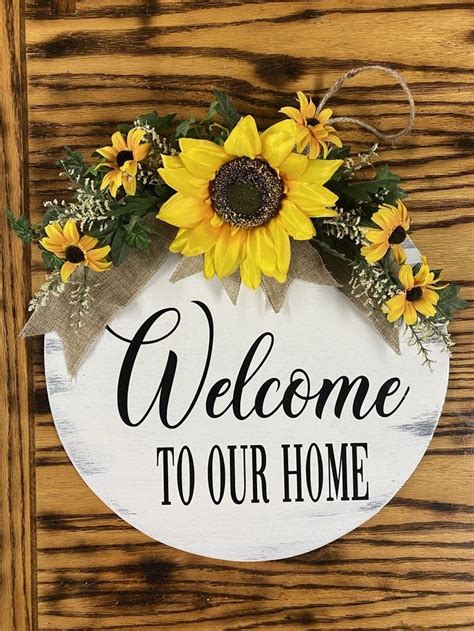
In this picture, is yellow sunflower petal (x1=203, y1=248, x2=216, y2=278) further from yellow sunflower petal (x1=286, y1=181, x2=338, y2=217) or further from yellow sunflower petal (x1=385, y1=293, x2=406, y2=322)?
yellow sunflower petal (x1=385, y1=293, x2=406, y2=322)

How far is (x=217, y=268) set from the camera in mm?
823

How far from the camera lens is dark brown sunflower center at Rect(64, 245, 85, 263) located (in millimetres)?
827

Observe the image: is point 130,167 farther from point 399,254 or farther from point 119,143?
point 399,254

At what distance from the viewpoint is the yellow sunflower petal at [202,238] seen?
812 millimetres

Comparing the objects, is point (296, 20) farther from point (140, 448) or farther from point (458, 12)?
point (140, 448)

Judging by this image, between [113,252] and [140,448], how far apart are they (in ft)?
0.92

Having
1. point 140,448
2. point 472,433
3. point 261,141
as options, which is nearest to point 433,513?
point 472,433

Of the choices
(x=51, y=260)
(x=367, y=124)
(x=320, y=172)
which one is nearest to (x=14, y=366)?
(x=51, y=260)

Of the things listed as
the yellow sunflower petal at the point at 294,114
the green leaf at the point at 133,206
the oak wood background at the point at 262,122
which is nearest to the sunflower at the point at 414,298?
the oak wood background at the point at 262,122

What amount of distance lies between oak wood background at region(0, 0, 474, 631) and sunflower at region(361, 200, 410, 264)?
123 millimetres

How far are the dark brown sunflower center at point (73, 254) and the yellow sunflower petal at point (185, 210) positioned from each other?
117mm

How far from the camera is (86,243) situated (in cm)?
83

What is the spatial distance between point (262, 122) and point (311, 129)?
13cm

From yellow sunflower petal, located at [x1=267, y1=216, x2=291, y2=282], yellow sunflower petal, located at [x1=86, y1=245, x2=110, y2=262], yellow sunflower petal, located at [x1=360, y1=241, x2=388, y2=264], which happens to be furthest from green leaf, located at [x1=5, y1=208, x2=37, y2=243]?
yellow sunflower petal, located at [x1=360, y1=241, x2=388, y2=264]
